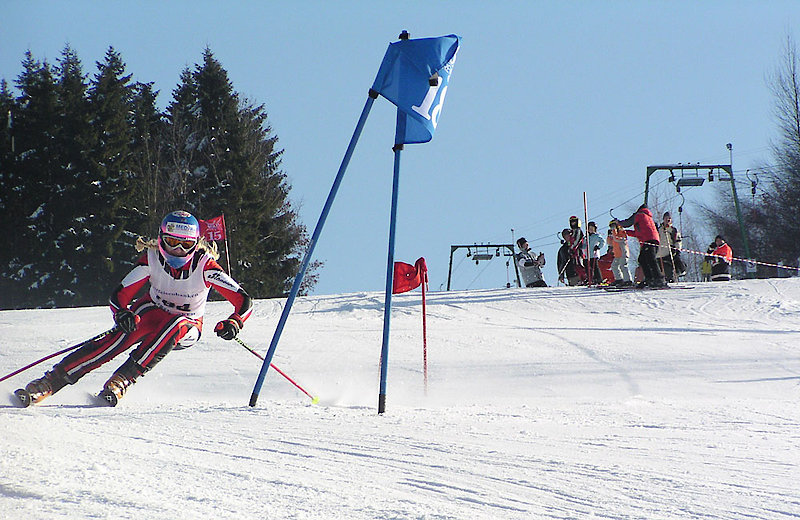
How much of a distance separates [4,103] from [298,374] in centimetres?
2095

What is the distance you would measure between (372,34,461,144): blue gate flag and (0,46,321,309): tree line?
26.3 meters

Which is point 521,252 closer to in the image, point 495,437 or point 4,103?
point 495,437

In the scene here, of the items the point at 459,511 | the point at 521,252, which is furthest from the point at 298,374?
the point at 521,252

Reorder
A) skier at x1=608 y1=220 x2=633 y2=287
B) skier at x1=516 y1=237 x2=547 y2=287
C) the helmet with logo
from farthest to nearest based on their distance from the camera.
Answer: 1. skier at x1=516 y1=237 x2=547 y2=287
2. skier at x1=608 y1=220 x2=633 y2=287
3. the helmet with logo

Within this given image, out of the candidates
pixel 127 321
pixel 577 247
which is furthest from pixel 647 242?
pixel 127 321

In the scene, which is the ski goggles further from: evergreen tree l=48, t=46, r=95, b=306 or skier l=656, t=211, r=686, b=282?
evergreen tree l=48, t=46, r=95, b=306

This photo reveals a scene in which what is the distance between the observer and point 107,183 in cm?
3369

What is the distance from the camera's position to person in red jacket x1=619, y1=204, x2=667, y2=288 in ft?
46.6

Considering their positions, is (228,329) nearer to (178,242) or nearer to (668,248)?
(178,242)

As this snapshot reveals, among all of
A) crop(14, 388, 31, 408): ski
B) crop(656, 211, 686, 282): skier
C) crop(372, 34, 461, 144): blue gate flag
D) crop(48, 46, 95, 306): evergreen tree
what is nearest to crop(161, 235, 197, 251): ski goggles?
crop(14, 388, 31, 408): ski

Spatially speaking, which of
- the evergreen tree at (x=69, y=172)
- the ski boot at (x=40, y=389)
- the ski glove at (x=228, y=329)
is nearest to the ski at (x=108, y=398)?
the ski boot at (x=40, y=389)

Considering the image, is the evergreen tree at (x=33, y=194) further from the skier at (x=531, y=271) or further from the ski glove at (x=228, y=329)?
the ski glove at (x=228, y=329)

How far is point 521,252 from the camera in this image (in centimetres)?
1695

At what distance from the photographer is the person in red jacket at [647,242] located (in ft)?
46.6
